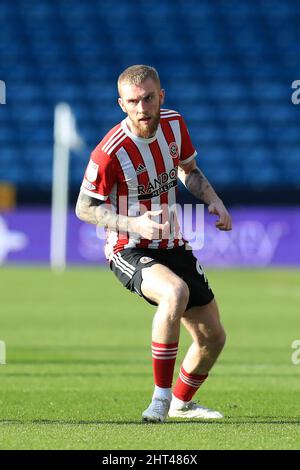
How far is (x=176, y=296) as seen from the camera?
260 inches

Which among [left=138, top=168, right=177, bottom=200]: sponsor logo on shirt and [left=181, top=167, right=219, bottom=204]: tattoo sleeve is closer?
[left=138, top=168, right=177, bottom=200]: sponsor logo on shirt

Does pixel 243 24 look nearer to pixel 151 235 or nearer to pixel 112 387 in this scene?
pixel 112 387

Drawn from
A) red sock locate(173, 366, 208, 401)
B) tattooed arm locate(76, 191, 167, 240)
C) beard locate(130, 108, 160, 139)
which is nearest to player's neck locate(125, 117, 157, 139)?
beard locate(130, 108, 160, 139)

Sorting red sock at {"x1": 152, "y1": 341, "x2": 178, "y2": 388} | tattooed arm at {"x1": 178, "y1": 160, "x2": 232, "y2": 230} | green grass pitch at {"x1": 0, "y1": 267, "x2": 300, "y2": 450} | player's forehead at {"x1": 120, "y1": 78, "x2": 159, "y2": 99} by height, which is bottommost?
green grass pitch at {"x1": 0, "y1": 267, "x2": 300, "y2": 450}

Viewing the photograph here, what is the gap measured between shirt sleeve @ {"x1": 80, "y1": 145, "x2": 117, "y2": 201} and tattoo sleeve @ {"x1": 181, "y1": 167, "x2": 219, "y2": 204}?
0.70 meters

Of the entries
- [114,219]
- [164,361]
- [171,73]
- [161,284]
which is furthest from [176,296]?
[171,73]

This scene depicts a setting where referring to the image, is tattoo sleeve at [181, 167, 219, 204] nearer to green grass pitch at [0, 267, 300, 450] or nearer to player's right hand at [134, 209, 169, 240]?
player's right hand at [134, 209, 169, 240]

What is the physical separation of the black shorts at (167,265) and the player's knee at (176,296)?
0.96ft

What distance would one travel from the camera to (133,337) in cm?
1329

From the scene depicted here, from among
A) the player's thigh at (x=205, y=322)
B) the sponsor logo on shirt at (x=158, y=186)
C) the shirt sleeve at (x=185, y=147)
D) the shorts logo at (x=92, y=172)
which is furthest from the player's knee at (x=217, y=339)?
the shorts logo at (x=92, y=172)

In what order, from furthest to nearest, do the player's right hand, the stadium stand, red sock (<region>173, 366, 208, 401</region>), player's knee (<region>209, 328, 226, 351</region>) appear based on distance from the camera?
the stadium stand < red sock (<region>173, 366, 208, 401</region>) < player's knee (<region>209, 328, 226, 351</region>) < the player's right hand

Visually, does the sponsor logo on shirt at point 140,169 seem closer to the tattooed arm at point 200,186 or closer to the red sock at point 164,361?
the tattooed arm at point 200,186

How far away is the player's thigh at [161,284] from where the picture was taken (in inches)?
261

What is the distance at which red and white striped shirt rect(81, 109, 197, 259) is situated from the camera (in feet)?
22.5
